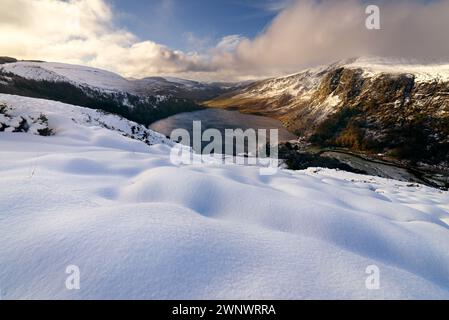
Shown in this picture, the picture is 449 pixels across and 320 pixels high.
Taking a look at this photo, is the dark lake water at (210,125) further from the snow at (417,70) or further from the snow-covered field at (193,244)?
the snow-covered field at (193,244)

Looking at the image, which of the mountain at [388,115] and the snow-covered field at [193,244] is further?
the mountain at [388,115]

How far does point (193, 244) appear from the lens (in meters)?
2.94

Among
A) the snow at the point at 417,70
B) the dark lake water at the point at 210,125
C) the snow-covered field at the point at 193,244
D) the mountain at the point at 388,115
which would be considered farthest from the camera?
the dark lake water at the point at 210,125

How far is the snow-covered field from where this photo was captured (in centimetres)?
244

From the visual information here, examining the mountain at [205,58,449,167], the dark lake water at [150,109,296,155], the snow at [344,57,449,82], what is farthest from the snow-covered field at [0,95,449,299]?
the snow at [344,57,449,82]

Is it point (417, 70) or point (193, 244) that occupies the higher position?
point (417, 70)

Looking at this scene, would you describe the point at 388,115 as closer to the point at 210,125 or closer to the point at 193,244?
the point at 210,125

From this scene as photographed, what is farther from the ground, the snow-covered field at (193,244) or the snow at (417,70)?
the snow at (417,70)

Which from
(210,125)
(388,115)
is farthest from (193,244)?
(388,115)

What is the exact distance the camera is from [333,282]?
8.77ft

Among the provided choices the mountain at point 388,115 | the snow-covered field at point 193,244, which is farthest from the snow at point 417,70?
the snow-covered field at point 193,244

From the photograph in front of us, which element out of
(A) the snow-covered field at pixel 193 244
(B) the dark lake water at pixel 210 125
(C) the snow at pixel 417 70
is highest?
(C) the snow at pixel 417 70

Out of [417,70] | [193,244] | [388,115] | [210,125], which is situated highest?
[417,70]

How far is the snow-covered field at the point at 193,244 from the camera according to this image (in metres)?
2.44
